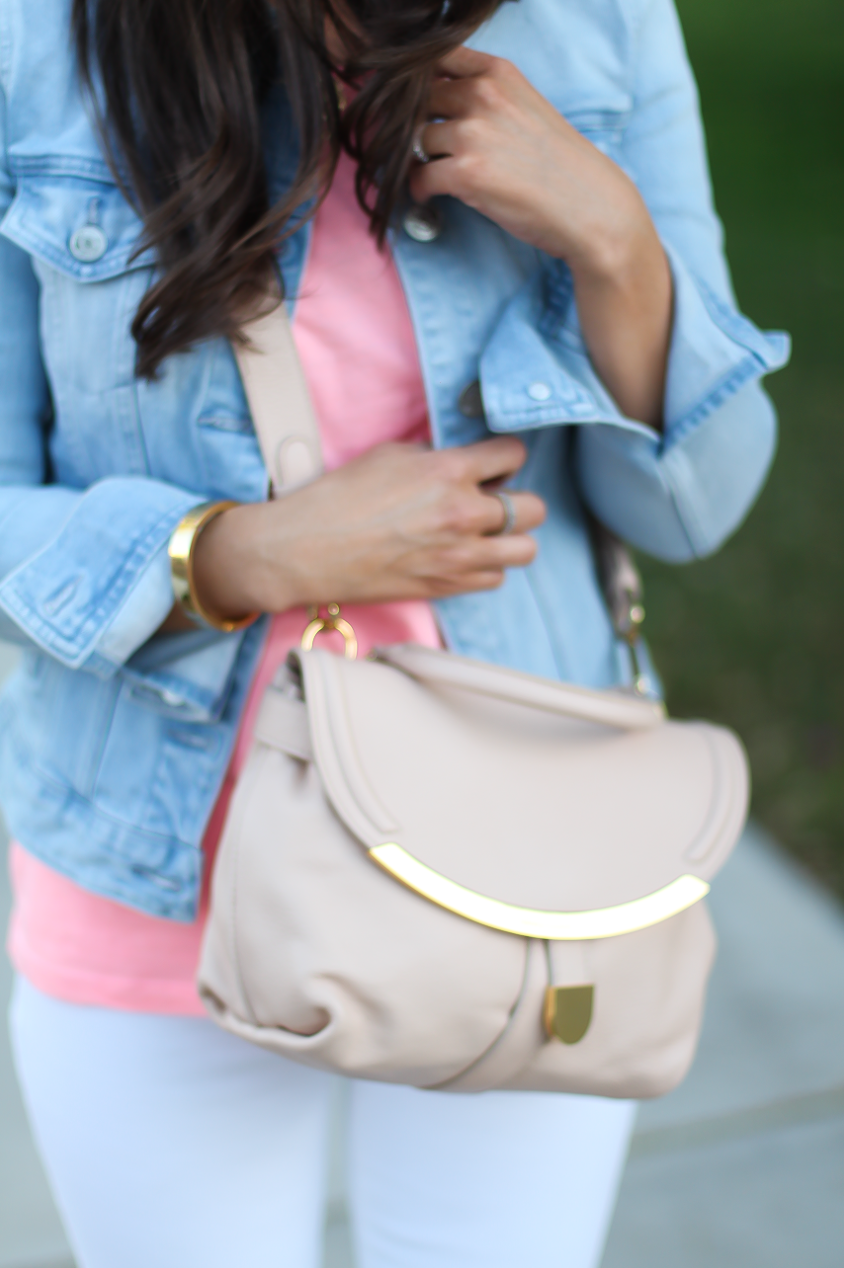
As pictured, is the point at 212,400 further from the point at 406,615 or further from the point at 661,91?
the point at 661,91

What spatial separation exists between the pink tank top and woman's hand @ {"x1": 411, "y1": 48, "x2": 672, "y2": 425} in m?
0.08

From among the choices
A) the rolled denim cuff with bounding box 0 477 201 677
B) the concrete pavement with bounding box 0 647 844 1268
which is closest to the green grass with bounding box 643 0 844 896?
the concrete pavement with bounding box 0 647 844 1268

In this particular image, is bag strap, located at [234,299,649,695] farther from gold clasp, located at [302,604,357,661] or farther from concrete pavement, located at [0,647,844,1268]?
concrete pavement, located at [0,647,844,1268]

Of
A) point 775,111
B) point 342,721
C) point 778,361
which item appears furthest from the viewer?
point 775,111

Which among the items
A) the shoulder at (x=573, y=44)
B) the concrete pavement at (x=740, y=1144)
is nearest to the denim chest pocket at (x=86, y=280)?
the shoulder at (x=573, y=44)

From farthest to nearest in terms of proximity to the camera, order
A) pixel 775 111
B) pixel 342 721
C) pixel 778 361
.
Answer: pixel 775 111
pixel 778 361
pixel 342 721

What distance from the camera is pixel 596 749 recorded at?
878mm

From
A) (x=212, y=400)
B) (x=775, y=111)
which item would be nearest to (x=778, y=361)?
(x=212, y=400)

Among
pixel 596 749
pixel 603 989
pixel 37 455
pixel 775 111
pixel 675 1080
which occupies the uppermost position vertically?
pixel 37 455

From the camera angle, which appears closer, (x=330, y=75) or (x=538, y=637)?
(x=330, y=75)

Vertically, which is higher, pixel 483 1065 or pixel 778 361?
pixel 778 361

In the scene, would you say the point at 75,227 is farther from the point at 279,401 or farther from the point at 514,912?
the point at 514,912

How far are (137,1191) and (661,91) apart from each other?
3.48ft

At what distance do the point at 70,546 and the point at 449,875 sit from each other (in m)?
0.40
